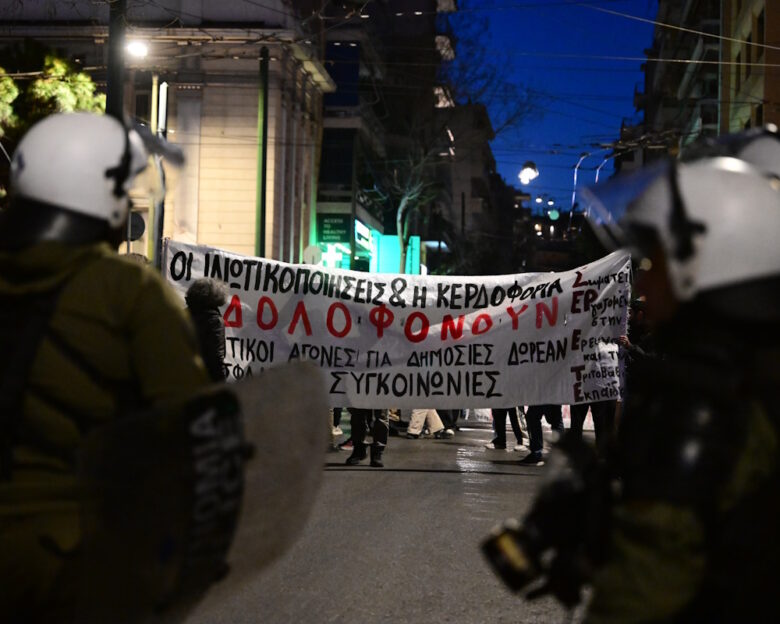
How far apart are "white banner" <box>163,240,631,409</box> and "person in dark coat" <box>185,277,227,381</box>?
198 centimetres

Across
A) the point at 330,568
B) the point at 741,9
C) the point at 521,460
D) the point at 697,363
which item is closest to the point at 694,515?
the point at 697,363

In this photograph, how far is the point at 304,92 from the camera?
42.2 meters

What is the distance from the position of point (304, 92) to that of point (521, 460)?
3014 cm

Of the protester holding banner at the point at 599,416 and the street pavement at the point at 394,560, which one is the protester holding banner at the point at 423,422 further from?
the street pavement at the point at 394,560

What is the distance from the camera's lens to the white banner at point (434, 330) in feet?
39.2

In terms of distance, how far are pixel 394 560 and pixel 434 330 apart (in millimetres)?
4973

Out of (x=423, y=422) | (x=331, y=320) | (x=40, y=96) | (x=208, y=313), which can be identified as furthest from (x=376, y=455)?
(x=40, y=96)

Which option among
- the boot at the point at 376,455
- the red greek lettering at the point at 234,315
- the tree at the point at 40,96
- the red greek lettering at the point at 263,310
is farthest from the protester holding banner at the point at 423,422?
the tree at the point at 40,96

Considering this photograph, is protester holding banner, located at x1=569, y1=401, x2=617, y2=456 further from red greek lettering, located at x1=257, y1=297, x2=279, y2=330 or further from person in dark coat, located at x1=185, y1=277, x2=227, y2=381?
person in dark coat, located at x1=185, y1=277, x2=227, y2=381

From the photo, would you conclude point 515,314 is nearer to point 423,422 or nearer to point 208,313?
point 208,313

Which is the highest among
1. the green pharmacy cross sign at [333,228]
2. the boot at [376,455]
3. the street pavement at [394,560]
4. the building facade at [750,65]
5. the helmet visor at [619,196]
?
the building facade at [750,65]

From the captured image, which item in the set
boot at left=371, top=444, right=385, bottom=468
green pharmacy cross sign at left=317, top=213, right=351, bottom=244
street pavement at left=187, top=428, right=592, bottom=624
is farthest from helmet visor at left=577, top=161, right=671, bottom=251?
green pharmacy cross sign at left=317, top=213, right=351, bottom=244

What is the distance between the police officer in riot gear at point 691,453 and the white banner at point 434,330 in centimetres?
962

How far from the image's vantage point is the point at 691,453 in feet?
6.82
